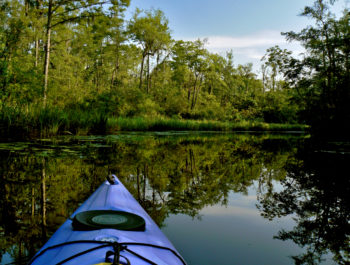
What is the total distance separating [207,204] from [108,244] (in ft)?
4.78

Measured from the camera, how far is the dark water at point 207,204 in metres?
1.47

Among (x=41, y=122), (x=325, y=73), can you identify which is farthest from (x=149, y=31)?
(x=41, y=122)

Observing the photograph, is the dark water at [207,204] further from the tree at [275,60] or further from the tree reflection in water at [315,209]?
the tree at [275,60]

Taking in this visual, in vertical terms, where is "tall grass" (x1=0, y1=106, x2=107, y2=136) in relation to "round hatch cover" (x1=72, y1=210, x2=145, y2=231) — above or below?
above

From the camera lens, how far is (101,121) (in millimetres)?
10516

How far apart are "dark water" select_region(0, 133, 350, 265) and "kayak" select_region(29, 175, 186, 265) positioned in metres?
0.32

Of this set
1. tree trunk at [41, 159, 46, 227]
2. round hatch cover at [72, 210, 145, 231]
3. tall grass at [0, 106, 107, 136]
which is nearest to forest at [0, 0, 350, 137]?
tall grass at [0, 106, 107, 136]

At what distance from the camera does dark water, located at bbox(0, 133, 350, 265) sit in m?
1.47

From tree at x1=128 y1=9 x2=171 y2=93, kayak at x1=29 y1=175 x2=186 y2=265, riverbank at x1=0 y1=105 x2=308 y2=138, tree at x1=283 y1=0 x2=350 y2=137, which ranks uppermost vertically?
tree at x1=128 y1=9 x2=171 y2=93

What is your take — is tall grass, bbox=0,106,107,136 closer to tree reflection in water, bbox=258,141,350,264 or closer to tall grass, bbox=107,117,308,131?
tall grass, bbox=107,117,308,131

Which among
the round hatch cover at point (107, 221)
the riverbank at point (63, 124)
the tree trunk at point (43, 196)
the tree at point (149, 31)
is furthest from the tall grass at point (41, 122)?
the tree at point (149, 31)

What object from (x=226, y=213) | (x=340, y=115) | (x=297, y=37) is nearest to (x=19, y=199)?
(x=226, y=213)

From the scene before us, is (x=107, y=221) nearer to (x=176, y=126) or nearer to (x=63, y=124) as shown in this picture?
(x=63, y=124)

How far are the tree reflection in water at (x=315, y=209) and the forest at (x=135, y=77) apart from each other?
6.47 m
